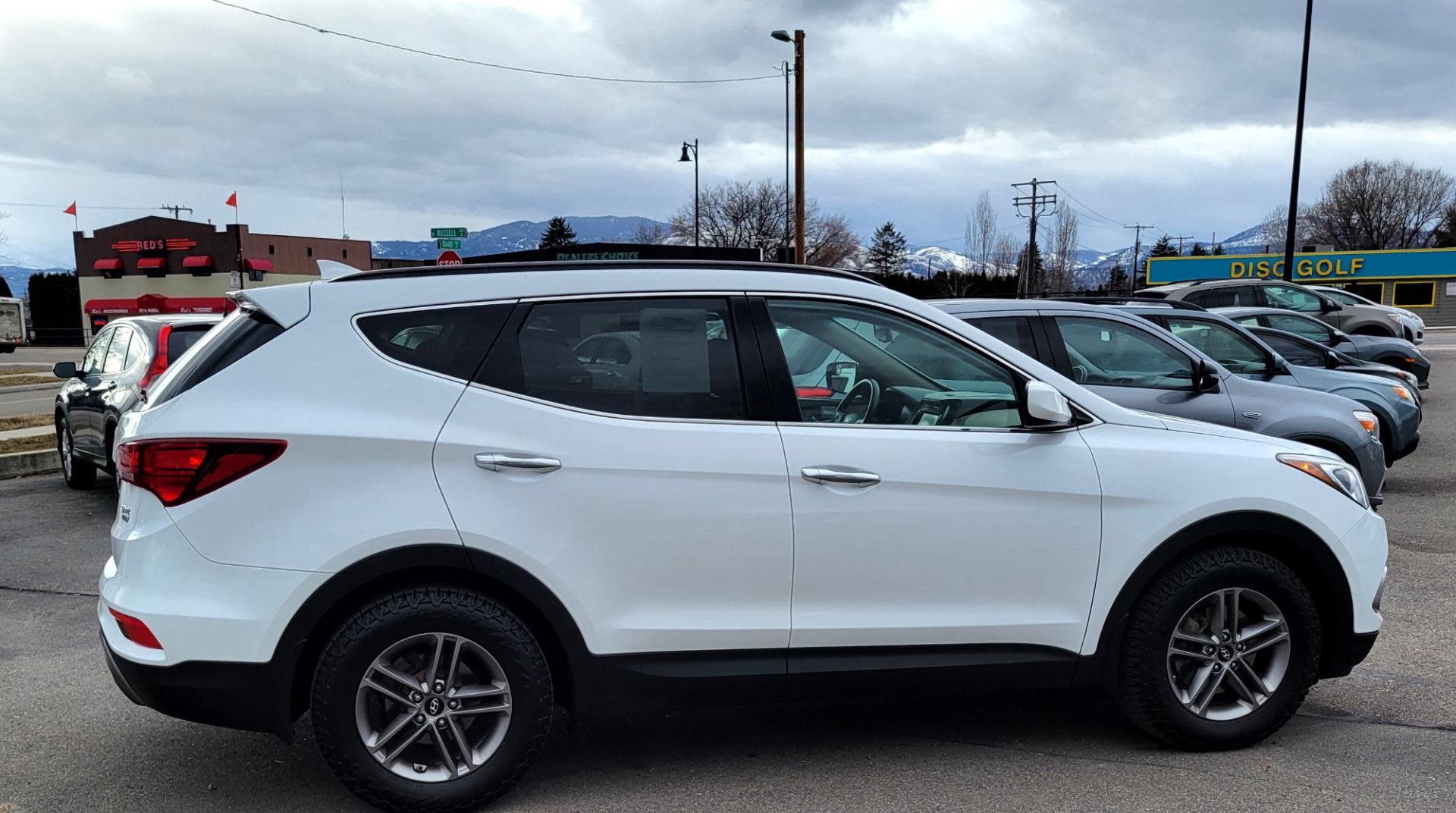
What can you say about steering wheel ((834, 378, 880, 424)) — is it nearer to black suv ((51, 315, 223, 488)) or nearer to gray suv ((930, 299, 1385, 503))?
gray suv ((930, 299, 1385, 503))

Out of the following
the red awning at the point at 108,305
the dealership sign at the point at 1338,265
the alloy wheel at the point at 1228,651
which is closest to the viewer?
the alloy wheel at the point at 1228,651

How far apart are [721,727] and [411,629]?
1.47 m

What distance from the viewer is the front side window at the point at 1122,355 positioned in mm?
7449

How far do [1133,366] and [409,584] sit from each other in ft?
19.0

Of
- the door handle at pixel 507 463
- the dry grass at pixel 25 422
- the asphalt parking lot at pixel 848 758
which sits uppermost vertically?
the door handle at pixel 507 463

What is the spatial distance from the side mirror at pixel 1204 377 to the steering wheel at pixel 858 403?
4.42 meters

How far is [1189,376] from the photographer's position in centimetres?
748

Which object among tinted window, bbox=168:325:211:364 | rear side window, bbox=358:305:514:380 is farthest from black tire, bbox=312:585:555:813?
tinted window, bbox=168:325:211:364

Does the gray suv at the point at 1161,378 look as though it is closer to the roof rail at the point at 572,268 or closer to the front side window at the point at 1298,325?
the roof rail at the point at 572,268

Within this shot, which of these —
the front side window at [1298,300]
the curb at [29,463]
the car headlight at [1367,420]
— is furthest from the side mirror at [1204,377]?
the front side window at [1298,300]

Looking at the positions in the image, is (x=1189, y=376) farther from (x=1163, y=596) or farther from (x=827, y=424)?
(x=827, y=424)

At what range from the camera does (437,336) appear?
3371 mm

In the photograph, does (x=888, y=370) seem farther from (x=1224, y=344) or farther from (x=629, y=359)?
(x=1224, y=344)

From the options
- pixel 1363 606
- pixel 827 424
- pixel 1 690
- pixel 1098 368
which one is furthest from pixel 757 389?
pixel 1098 368
